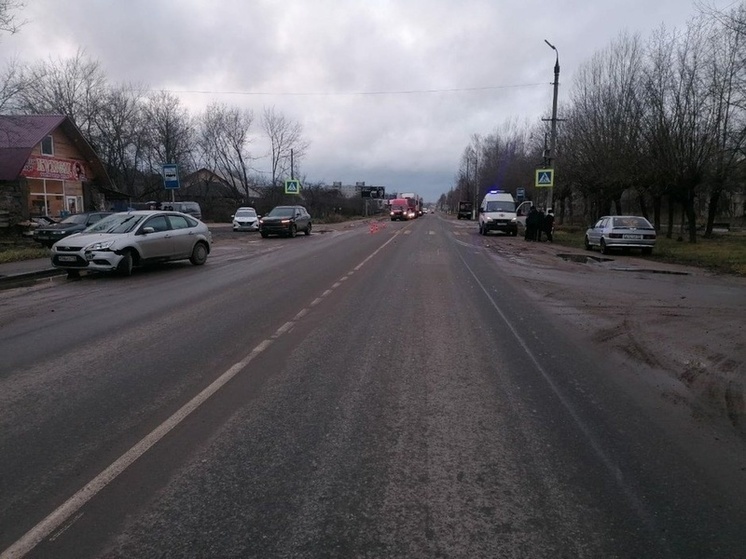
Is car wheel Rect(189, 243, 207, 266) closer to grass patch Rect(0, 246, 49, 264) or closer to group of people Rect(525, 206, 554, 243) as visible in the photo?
grass patch Rect(0, 246, 49, 264)

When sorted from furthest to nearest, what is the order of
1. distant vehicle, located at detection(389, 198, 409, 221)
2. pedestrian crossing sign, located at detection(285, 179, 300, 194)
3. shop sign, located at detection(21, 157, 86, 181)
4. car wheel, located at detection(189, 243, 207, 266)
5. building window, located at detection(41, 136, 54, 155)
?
distant vehicle, located at detection(389, 198, 409, 221) < pedestrian crossing sign, located at detection(285, 179, 300, 194) < building window, located at detection(41, 136, 54, 155) < shop sign, located at detection(21, 157, 86, 181) < car wheel, located at detection(189, 243, 207, 266)

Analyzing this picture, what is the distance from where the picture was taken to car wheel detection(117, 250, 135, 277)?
13172 millimetres

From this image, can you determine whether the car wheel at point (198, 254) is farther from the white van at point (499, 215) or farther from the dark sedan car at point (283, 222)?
the white van at point (499, 215)

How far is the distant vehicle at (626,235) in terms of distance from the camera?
19.7 metres

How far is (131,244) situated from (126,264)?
1.62ft

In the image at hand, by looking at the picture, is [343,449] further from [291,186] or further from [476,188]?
[476,188]

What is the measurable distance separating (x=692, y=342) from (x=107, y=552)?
6.92 m

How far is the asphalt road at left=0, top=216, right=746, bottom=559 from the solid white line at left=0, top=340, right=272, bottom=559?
2 centimetres

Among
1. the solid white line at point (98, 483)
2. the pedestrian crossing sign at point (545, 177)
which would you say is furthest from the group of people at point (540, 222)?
the solid white line at point (98, 483)

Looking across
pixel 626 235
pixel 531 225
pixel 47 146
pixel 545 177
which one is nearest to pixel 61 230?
pixel 47 146

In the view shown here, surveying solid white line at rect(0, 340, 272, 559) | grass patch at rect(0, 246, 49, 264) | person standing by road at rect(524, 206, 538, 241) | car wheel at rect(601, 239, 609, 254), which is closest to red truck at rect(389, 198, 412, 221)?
person standing by road at rect(524, 206, 538, 241)

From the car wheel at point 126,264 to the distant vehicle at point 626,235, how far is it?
15889 millimetres

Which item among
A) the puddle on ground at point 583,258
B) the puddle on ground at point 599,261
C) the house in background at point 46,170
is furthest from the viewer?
the house in background at point 46,170

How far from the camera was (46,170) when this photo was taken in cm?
2916
